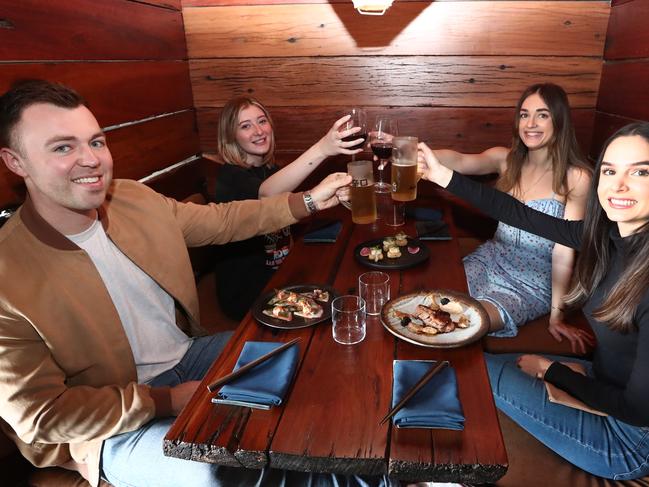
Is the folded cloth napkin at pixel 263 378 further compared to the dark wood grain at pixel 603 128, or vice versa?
the dark wood grain at pixel 603 128

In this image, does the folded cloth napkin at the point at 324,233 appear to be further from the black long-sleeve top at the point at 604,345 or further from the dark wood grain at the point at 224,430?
the dark wood grain at the point at 224,430

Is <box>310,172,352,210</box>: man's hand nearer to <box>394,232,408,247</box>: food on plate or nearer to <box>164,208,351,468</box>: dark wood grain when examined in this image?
<box>394,232,408,247</box>: food on plate

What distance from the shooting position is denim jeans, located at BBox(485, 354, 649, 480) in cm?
136

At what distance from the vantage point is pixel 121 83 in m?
2.45

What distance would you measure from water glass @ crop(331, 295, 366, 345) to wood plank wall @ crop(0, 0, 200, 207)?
129cm

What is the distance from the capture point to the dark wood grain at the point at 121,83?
193 centimetres

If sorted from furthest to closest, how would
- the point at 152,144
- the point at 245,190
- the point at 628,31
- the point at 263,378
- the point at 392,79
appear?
the point at 392,79
the point at 152,144
the point at 628,31
the point at 245,190
the point at 263,378

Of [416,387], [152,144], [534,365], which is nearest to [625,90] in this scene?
[534,365]

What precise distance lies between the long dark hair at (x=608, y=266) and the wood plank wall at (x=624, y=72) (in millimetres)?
1212

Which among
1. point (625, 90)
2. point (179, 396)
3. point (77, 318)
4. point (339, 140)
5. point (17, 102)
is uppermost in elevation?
point (17, 102)

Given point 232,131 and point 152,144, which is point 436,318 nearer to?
point 232,131

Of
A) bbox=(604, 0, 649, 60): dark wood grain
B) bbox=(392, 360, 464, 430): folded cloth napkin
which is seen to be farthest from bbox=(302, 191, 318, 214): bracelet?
bbox=(604, 0, 649, 60): dark wood grain

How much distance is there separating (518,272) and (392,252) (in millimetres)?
863

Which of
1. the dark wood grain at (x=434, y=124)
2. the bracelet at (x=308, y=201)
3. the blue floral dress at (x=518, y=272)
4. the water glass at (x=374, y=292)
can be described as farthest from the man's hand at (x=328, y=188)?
the dark wood grain at (x=434, y=124)
